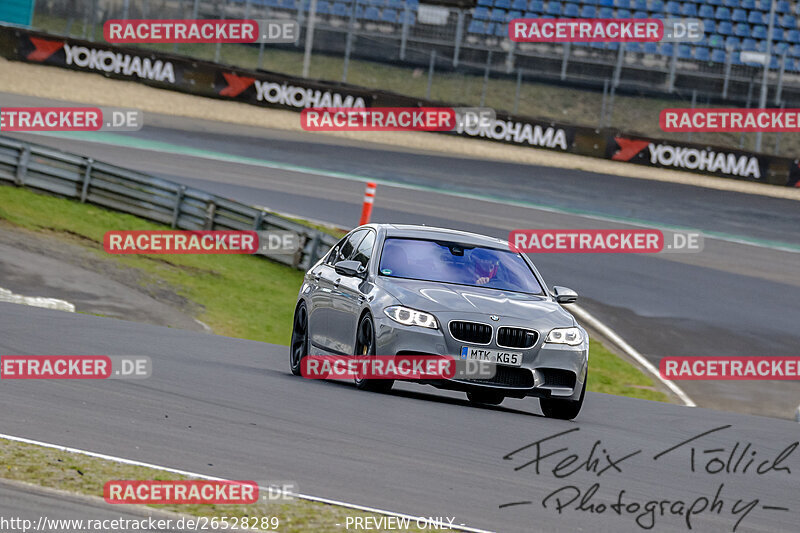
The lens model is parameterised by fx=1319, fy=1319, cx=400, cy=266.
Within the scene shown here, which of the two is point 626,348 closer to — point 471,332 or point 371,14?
point 471,332

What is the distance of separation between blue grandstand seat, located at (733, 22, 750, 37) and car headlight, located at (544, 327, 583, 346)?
143 ft

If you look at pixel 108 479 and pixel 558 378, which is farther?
pixel 558 378

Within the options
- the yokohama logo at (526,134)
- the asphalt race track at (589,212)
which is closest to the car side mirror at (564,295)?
the asphalt race track at (589,212)

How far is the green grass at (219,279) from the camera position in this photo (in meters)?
18.8

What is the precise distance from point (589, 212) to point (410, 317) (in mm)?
22611

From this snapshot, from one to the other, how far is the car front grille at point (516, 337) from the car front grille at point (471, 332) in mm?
93

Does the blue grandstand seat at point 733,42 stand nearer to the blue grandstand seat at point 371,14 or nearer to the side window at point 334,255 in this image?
the blue grandstand seat at point 371,14

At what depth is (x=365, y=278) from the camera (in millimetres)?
10867

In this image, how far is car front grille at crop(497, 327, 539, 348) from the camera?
10.1 m

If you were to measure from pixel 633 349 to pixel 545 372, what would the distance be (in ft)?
32.6

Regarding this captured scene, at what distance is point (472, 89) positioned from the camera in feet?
148
